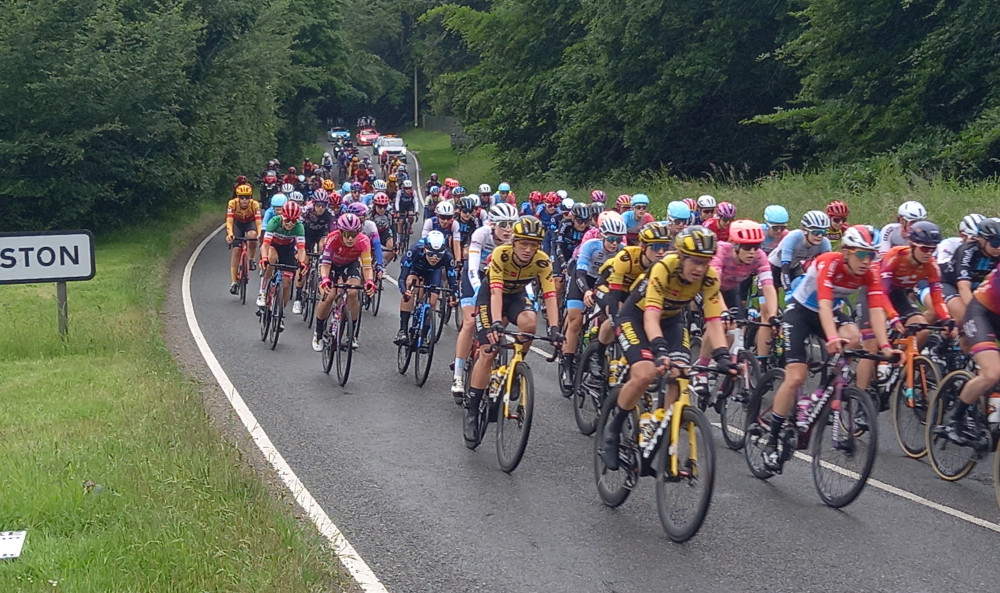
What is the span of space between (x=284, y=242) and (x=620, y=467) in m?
9.45

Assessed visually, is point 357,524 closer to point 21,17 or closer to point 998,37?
point 998,37

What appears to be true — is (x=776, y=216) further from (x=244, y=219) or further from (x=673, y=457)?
(x=244, y=219)

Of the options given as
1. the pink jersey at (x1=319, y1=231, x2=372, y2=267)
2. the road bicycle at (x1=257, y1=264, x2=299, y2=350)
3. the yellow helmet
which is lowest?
the road bicycle at (x1=257, y1=264, x2=299, y2=350)

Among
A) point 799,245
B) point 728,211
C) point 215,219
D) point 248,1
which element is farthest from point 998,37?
point 215,219

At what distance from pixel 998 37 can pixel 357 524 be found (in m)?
20.2

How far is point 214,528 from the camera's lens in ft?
21.8

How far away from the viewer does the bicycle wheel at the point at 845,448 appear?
24.8 ft

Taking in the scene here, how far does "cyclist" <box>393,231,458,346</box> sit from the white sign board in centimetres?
419

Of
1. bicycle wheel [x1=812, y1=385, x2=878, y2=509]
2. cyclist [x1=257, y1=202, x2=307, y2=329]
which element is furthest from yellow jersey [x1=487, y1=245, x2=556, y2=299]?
cyclist [x1=257, y1=202, x2=307, y2=329]

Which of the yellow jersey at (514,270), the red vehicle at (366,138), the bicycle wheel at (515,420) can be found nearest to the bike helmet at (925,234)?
the yellow jersey at (514,270)

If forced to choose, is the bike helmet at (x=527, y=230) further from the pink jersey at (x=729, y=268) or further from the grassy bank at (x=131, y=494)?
the grassy bank at (x=131, y=494)

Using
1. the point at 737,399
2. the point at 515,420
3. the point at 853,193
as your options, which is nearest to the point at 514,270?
the point at 515,420

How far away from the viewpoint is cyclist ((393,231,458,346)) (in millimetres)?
12664

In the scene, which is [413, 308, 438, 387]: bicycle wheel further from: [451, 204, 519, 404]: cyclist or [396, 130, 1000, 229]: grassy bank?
[396, 130, 1000, 229]: grassy bank
